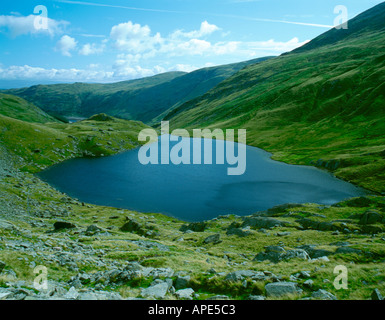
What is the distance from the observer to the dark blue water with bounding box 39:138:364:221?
69.8m

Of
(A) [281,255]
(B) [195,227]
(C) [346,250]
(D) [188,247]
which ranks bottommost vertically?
(B) [195,227]

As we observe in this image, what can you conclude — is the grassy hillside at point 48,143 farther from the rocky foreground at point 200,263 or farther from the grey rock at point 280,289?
the grey rock at point 280,289

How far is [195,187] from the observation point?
85.3 m

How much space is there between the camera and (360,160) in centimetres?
9719

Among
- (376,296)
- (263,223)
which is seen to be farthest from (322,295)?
(263,223)

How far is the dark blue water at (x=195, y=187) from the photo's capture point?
6981cm

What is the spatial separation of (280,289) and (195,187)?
69.5 meters

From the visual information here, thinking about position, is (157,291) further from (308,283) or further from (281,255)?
(281,255)

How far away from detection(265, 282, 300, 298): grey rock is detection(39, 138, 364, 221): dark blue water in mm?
45849

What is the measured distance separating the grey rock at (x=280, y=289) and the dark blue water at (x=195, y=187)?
150ft

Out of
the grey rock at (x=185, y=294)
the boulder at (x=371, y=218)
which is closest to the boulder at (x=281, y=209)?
the boulder at (x=371, y=218)

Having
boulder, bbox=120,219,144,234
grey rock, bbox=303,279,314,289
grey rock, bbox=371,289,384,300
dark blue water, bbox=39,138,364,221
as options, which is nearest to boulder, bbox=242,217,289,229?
dark blue water, bbox=39,138,364,221

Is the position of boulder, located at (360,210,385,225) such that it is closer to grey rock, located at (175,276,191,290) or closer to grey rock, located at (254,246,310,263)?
grey rock, located at (254,246,310,263)
